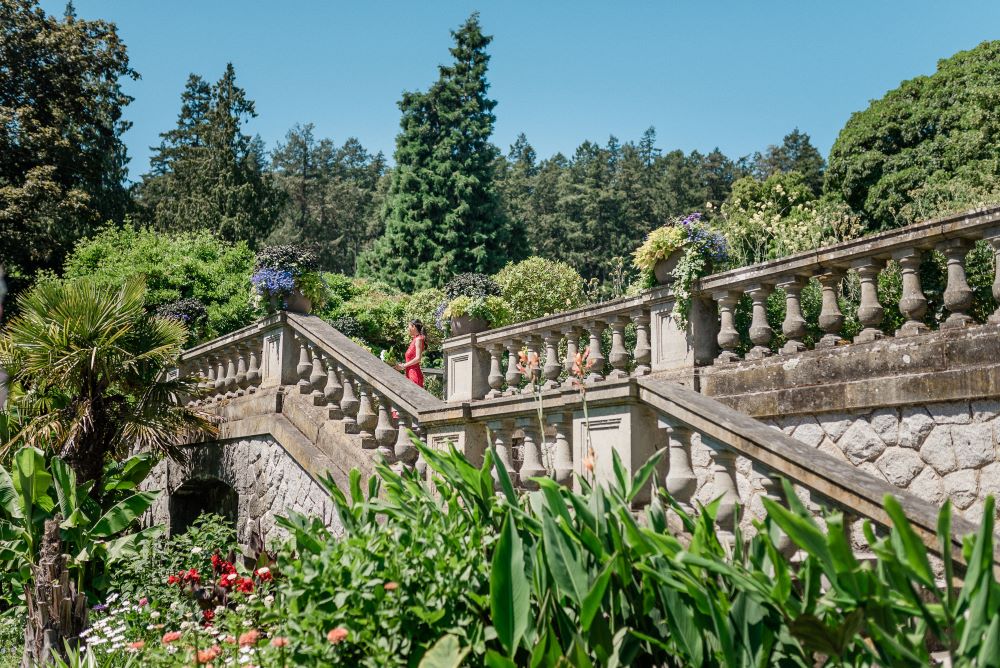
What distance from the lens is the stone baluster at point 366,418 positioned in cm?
796

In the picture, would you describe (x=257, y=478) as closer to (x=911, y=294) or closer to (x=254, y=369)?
(x=254, y=369)

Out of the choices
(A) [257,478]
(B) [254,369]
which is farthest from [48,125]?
(A) [257,478]

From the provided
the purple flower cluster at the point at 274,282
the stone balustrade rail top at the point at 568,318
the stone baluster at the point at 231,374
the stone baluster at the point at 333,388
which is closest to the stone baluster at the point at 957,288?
the stone balustrade rail top at the point at 568,318

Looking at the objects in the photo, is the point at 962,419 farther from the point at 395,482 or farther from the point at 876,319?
the point at 395,482

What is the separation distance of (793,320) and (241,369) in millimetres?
6726

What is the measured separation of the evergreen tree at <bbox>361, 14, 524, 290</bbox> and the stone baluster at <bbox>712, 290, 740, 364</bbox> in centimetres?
2882

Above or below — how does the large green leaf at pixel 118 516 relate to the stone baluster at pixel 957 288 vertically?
below

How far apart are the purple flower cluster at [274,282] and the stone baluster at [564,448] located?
17.6ft

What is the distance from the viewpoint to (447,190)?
37344 mm

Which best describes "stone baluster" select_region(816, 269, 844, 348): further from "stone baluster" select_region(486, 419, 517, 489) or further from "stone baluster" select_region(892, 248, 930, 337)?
"stone baluster" select_region(486, 419, 517, 489)

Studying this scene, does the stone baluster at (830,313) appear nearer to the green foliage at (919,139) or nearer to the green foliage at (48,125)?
the green foliage at (919,139)

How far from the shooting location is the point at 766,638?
2.69 metres

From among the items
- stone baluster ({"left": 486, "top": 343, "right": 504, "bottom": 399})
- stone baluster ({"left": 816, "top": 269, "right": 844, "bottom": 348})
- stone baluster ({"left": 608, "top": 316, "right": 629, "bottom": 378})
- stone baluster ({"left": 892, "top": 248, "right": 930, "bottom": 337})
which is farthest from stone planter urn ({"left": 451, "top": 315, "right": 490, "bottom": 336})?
stone baluster ({"left": 892, "top": 248, "right": 930, "bottom": 337})

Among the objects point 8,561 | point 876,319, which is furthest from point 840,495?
point 8,561
